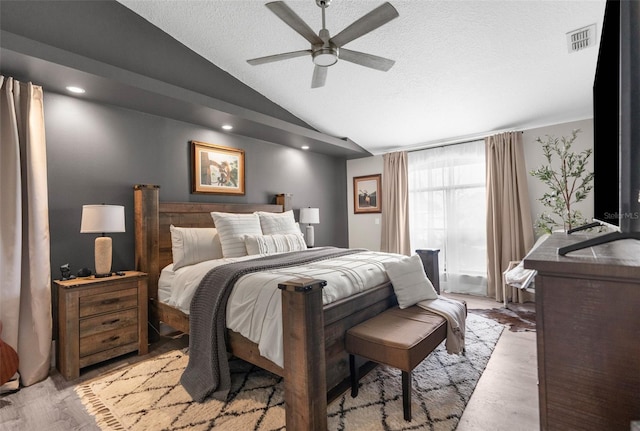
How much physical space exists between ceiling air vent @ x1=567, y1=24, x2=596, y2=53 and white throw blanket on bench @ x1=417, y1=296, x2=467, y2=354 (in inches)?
95.0

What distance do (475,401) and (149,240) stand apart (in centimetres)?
306

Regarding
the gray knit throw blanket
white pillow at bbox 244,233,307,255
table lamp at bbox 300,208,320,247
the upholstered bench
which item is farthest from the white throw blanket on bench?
table lamp at bbox 300,208,320,247

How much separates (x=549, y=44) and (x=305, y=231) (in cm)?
378

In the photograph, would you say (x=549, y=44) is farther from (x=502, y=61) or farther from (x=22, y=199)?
(x=22, y=199)

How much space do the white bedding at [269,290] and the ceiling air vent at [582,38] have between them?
95.9 inches

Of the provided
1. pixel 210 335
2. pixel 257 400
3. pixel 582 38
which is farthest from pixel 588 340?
pixel 582 38

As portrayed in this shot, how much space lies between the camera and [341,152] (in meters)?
5.50

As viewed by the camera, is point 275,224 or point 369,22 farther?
point 275,224

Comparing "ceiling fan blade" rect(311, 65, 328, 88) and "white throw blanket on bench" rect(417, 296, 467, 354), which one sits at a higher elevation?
"ceiling fan blade" rect(311, 65, 328, 88)

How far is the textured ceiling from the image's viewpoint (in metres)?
2.56

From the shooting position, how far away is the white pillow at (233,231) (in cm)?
329

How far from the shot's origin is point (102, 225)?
8.46ft

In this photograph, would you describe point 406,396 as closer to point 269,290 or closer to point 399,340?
point 399,340

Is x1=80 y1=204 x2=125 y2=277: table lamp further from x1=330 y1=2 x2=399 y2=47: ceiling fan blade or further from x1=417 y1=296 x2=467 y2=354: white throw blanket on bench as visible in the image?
x1=417 y1=296 x2=467 y2=354: white throw blanket on bench
